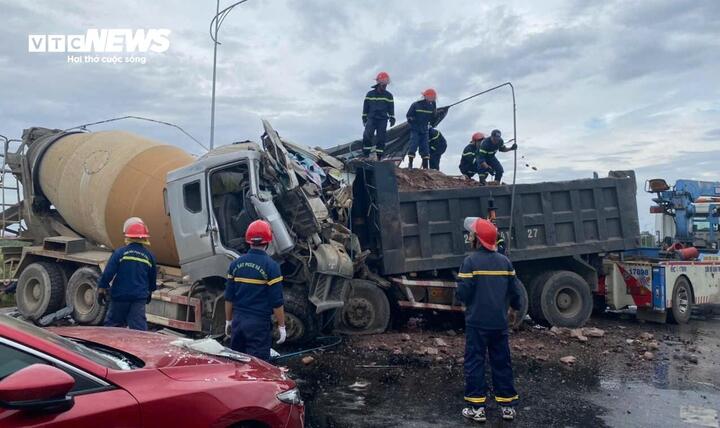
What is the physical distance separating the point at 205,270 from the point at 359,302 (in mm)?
1996

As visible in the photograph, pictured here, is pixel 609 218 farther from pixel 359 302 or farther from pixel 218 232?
pixel 218 232

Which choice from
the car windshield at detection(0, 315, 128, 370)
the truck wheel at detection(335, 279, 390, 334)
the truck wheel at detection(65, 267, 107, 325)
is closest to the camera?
the car windshield at detection(0, 315, 128, 370)

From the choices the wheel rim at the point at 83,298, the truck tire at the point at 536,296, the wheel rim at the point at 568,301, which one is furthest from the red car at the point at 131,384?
the wheel rim at the point at 568,301

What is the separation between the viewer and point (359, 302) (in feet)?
25.6

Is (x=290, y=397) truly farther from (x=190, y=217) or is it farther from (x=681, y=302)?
(x=681, y=302)

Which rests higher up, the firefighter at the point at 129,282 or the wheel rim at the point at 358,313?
the firefighter at the point at 129,282

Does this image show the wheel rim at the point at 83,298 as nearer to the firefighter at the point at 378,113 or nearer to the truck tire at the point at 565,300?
the firefighter at the point at 378,113

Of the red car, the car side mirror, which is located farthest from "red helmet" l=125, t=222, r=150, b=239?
the car side mirror

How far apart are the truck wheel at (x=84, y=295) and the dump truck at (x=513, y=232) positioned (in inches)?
157

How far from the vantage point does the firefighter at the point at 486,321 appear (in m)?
4.98

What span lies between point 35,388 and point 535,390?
192 inches

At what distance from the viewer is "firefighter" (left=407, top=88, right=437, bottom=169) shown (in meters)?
10.2

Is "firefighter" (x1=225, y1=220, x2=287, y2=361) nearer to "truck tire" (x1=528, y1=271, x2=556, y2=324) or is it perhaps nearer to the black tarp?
"truck tire" (x1=528, y1=271, x2=556, y2=324)

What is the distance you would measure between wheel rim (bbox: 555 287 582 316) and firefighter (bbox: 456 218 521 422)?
4318mm
